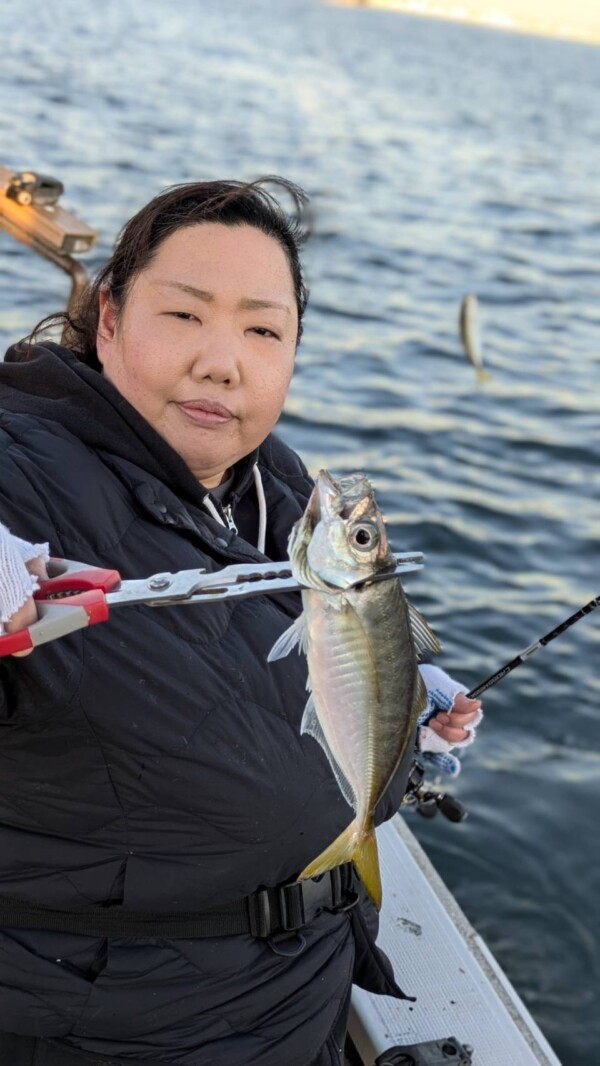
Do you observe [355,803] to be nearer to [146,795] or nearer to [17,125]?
[146,795]

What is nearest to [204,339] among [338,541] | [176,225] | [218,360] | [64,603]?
[218,360]

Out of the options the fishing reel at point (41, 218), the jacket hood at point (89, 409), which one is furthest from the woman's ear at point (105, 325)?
the fishing reel at point (41, 218)

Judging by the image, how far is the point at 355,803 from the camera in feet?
7.60

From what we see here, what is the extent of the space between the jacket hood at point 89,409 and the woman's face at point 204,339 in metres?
0.10

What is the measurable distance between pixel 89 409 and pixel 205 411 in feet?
0.96

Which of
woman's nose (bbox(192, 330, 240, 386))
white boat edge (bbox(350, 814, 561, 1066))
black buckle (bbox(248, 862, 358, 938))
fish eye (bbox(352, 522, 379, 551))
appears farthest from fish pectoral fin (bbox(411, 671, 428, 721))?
white boat edge (bbox(350, 814, 561, 1066))

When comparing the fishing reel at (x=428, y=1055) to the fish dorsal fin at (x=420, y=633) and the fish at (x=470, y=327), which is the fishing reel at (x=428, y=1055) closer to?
the fish dorsal fin at (x=420, y=633)

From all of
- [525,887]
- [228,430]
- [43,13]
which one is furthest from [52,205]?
[43,13]

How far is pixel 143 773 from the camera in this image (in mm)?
2391

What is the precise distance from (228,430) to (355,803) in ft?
3.26

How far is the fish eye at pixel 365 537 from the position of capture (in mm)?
2121

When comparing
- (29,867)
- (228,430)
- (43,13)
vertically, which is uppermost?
(228,430)

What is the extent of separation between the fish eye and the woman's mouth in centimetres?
→ 79

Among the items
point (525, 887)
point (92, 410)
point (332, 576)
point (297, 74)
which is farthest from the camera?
point (297, 74)
